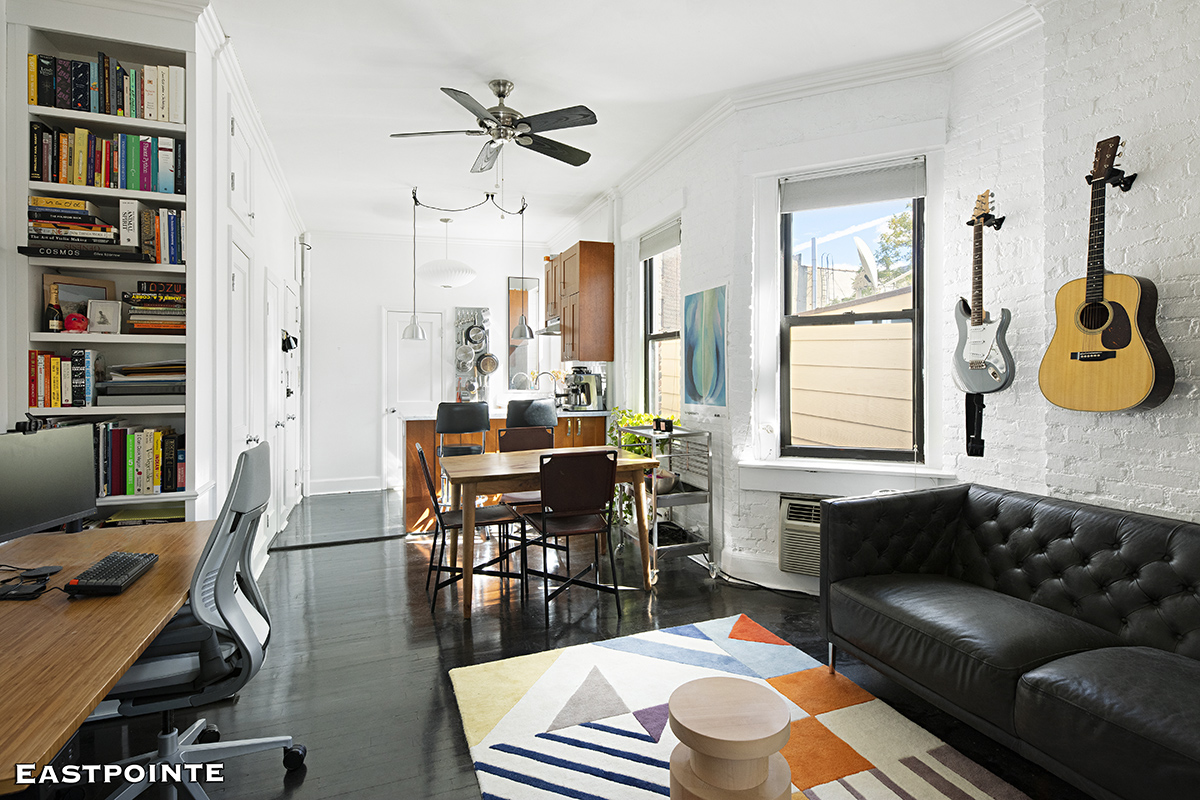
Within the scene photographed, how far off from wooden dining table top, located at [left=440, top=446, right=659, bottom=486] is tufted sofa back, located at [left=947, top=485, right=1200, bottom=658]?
177cm

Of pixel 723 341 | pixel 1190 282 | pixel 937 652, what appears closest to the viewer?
pixel 937 652

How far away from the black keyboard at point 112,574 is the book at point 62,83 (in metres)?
1.95

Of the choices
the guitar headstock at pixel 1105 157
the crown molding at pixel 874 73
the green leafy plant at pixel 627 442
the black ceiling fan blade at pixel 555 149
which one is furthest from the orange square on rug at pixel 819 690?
the crown molding at pixel 874 73

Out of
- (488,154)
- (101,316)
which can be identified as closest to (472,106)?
(488,154)

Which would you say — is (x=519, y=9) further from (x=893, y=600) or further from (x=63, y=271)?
(x=893, y=600)

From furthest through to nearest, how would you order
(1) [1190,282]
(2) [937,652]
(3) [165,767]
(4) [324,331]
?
(4) [324,331] → (1) [1190,282] → (2) [937,652] → (3) [165,767]

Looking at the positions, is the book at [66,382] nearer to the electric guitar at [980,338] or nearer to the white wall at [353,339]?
the electric guitar at [980,338]

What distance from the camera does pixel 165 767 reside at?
72.1 inches

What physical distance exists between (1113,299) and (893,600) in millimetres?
1442

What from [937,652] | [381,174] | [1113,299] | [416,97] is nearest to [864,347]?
[1113,299]

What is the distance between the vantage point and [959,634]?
2092 millimetres

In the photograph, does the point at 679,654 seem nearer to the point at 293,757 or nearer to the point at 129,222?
the point at 293,757

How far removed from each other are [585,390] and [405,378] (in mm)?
2587

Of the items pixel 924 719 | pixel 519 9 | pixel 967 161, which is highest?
pixel 519 9
